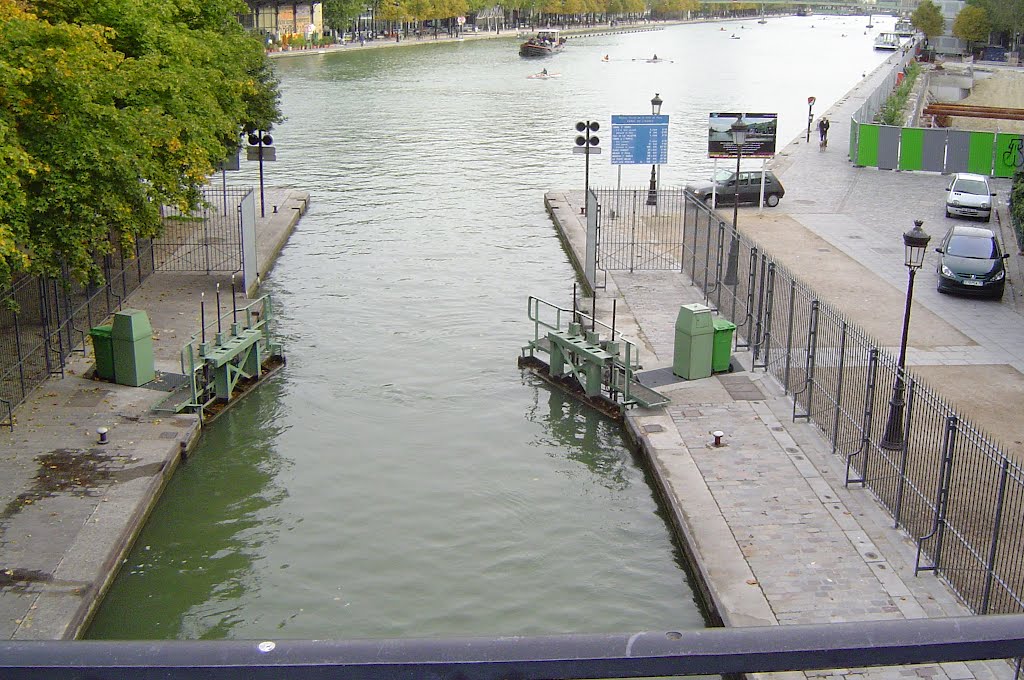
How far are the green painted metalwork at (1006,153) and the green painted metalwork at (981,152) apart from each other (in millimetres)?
216

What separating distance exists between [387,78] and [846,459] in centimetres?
8390

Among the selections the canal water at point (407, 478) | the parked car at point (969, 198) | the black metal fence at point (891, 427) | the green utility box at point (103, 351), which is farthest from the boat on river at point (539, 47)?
the green utility box at point (103, 351)

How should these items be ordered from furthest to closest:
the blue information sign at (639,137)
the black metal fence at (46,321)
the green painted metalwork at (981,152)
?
the green painted metalwork at (981,152)
the blue information sign at (639,137)
the black metal fence at (46,321)

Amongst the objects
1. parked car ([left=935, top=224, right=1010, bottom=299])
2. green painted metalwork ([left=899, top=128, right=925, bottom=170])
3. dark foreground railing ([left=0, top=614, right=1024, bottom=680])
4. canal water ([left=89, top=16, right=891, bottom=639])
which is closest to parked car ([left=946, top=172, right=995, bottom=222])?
green painted metalwork ([left=899, top=128, right=925, bottom=170])

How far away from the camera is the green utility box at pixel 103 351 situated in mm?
20344

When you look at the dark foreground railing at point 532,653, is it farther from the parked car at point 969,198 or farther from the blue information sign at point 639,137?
the parked car at point 969,198

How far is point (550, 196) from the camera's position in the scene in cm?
4056

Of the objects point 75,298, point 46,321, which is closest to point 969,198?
point 75,298

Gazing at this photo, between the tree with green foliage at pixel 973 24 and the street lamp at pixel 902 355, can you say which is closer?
the street lamp at pixel 902 355

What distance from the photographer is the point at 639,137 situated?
1359 inches

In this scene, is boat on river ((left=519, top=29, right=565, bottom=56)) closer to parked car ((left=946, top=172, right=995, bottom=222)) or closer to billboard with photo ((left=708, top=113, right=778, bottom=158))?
parked car ((left=946, top=172, right=995, bottom=222))

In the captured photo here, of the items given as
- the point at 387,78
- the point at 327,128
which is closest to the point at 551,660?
the point at 327,128

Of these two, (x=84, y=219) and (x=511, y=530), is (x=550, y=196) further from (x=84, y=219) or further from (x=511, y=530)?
(x=511, y=530)

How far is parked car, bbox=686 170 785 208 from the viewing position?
38.0 meters
